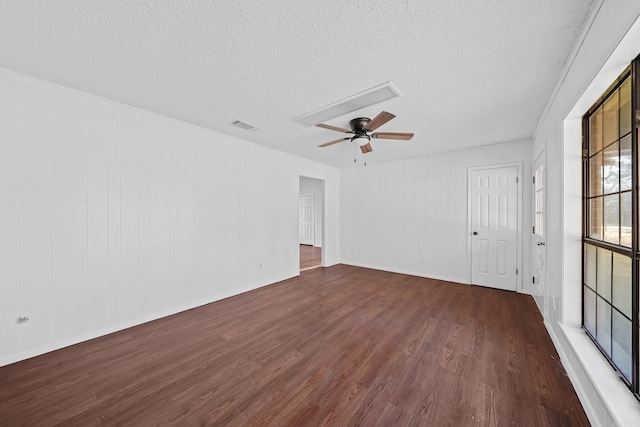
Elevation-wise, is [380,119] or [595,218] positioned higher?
[380,119]

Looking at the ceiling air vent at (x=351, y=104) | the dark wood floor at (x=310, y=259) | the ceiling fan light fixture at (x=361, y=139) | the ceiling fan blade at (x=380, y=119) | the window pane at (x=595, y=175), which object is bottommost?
the dark wood floor at (x=310, y=259)

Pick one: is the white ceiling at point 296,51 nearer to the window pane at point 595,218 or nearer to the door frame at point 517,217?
the window pane at point 595,218

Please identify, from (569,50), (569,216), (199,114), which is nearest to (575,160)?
(569,216)

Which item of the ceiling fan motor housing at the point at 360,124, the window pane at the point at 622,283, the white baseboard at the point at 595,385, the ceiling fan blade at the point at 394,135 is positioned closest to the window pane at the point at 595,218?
the window pane at the point at 622,283

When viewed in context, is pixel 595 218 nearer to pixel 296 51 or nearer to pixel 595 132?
pixel 595 132

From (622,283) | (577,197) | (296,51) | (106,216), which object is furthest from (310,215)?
(622,283)

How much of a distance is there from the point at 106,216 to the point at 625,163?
→ 4219 millimetres

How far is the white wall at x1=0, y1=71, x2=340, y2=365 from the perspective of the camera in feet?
6.63

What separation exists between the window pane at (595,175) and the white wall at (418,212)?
83.4 inches

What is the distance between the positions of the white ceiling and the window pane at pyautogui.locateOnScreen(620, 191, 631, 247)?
3.63 feet

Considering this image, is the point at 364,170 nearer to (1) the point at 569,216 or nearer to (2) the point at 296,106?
(2) the point at 296,106

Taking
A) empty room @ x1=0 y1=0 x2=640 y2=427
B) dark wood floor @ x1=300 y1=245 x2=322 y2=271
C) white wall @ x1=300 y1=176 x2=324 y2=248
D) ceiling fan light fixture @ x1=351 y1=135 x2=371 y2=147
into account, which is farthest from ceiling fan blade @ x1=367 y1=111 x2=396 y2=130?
white wall @ x1=300 y1=176 x2=324 y2=248

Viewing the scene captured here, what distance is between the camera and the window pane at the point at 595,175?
1696 millimetres

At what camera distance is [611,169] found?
5.04 ft
